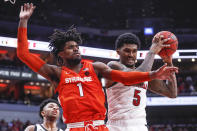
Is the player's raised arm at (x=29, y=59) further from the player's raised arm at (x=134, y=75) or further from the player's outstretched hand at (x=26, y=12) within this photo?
the player's raised arm at (x=134, y=75)

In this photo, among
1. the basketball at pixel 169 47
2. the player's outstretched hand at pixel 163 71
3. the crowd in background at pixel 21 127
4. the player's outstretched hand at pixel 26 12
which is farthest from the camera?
the crowd in background at pixel 21 127

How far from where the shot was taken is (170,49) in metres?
3.71

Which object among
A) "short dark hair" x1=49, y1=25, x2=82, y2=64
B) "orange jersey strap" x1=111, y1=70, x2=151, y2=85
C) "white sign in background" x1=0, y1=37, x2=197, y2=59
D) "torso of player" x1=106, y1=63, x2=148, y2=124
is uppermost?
"white sign in background" x1=0, y1=37, x2=197, y2=59

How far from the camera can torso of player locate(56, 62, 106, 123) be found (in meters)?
3.06

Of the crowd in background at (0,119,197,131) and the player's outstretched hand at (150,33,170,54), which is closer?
the player's outstretched hand at (150,33,170,54)

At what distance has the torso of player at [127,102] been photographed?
3.55 m

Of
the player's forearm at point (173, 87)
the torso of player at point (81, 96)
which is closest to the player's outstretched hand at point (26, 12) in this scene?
the torso of player at point (81, 96)

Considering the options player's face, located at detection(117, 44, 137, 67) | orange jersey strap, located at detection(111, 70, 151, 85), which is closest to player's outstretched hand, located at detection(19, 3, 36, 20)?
orange jersey strap, located at detection(111, 70, 151, 85)

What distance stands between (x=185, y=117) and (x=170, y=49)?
2114cm

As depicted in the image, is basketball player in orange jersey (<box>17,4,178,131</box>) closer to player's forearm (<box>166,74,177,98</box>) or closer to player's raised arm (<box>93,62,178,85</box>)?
player's raised arm (<box>93,62,178,85</box>)

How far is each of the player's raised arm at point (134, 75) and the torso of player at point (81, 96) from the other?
0.33 ft

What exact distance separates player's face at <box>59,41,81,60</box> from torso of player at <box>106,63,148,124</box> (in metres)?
0.66

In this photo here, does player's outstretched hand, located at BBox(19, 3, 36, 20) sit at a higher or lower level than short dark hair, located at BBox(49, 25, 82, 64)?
higher

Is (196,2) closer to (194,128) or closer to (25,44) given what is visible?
(194,128)
